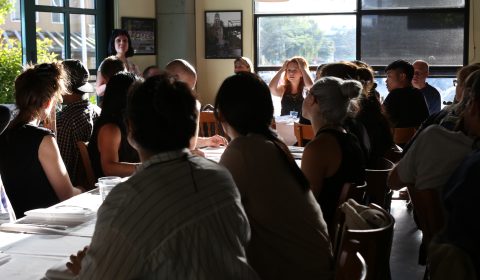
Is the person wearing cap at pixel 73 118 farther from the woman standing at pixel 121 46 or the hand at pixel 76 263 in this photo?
the woman standing at pixel 121 46

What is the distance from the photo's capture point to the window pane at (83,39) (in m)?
7.86

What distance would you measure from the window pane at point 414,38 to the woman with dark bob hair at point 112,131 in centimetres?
603

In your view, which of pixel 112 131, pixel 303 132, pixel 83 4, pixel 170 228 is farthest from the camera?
pixel 83 4

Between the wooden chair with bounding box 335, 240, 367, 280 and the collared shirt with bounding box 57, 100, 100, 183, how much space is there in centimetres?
276

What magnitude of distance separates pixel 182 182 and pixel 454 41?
803 centimetres

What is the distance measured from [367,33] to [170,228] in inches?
317

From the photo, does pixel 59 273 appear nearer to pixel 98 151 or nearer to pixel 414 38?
pixel 98 151

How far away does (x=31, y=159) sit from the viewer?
319 centimetres

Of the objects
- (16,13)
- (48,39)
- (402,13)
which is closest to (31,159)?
(16,13)

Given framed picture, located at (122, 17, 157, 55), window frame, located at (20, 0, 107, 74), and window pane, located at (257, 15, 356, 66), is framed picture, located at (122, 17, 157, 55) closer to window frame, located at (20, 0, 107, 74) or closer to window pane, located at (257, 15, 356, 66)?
window frame, located at (20, 0, 107, 74)

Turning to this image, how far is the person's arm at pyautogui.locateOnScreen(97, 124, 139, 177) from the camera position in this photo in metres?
3.73

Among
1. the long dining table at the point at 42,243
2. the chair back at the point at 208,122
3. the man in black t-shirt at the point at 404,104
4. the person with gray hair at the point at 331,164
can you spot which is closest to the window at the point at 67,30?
the chair back at the point at 208,122

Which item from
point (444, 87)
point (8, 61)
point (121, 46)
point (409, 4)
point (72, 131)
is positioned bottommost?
point (72, 131)

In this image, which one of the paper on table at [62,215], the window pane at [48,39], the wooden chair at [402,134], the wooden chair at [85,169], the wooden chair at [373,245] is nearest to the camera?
the wooden chair at [373,245]
